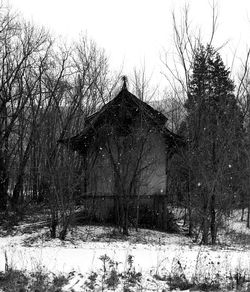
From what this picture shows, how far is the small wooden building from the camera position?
15789mm

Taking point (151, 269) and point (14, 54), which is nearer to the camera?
point (151, 269)

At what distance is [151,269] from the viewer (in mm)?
8273

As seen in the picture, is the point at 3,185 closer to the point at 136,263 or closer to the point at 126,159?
the point at 126,159

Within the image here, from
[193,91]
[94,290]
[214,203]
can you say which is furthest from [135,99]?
[94,290]

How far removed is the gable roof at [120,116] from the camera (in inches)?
671

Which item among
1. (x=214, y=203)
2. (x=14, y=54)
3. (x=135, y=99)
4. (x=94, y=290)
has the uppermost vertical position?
(x=14, y=54)

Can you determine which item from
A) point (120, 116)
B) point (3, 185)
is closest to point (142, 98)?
point (120, 116)

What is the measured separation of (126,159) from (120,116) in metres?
2.42

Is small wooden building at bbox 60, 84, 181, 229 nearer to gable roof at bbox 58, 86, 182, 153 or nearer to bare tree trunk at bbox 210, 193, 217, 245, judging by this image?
gable roof at bbox 58, 86, 182, 153

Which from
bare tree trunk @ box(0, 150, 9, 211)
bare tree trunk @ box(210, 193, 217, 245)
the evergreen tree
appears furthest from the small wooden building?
bare tree trunk @ box(0, 150, 9, 211)

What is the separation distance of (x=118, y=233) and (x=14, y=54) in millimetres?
13325

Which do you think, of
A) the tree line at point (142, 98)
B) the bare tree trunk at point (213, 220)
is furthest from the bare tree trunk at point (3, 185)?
the bare tree trunk at point (213, 220)

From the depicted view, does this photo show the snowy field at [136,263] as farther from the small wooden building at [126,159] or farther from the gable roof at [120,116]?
the gable roof at [120,116]

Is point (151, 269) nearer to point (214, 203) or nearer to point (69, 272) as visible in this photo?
point (69, 272)
